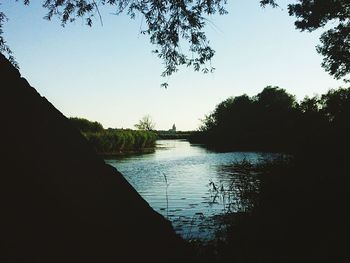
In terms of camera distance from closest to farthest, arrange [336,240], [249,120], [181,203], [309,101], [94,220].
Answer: [94,220], [336,240], [181,203], [309,101], [249,120]

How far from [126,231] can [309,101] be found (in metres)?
21.3

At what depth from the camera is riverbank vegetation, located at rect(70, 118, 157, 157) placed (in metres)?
52.8

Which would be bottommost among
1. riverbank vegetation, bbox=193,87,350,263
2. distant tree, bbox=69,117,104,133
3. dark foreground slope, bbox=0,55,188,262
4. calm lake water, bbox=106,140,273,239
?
calm lake water, bbox=106,140,273,239

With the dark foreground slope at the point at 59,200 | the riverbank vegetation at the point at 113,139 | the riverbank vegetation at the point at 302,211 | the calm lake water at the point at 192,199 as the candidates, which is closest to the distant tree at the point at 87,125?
the riverbank vegetation at the point at 113,139

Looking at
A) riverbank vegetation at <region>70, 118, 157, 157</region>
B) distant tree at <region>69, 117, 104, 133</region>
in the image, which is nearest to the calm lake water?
riverbank vegetation at <region>70, 118, 157, 157</region>

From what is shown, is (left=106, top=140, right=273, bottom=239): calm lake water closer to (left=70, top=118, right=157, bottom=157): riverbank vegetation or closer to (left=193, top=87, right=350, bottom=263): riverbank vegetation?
(left=193, top=87, right=350, bottom=263): riverbank vegetation

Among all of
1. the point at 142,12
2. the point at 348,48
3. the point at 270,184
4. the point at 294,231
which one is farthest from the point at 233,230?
the point at 348,48

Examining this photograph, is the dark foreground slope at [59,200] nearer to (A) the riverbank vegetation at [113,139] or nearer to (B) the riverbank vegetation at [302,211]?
(B) the riverbank vegetation at [302,211]

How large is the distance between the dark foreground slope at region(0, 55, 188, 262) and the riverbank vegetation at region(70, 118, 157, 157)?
151 feet

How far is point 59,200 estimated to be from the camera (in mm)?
2504

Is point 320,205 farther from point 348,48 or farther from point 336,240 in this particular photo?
point 348,48

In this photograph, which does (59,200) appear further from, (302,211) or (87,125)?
(87,125)

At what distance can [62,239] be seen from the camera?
2.36m

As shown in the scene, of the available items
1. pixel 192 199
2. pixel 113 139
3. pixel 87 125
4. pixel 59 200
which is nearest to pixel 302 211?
pixel 59 200
